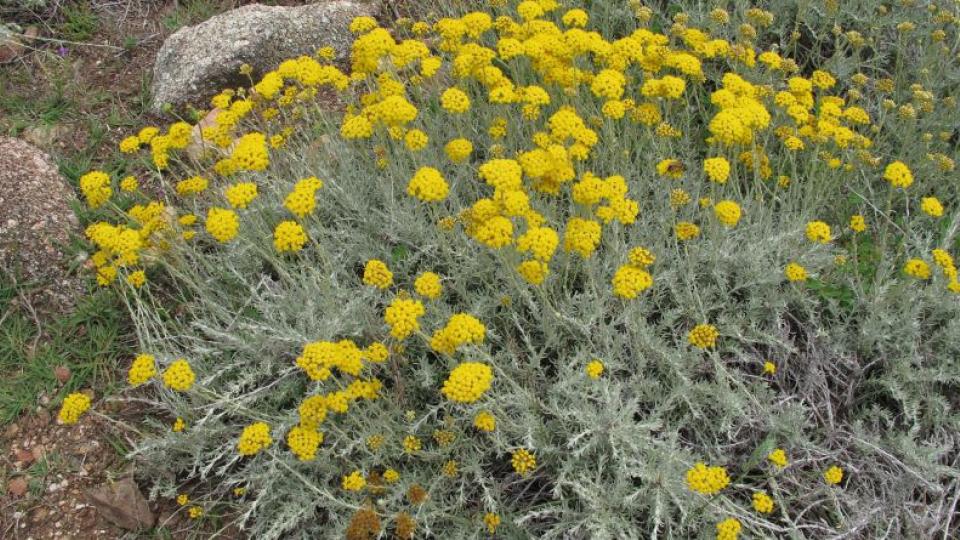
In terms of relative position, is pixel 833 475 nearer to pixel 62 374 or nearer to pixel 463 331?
pixel 463 331

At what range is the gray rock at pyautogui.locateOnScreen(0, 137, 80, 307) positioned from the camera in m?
4.34

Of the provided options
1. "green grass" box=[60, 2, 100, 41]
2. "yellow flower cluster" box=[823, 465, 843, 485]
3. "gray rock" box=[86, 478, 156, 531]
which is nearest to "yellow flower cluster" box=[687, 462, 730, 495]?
"yellow flower cluster" box=[823, 465, 843, 485]

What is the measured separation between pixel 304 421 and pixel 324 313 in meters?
0.87

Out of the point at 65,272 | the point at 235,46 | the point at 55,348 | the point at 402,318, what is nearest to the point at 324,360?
the point at 402,318

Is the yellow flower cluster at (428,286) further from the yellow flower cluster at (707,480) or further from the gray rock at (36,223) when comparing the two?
the gray rock at (36,223)

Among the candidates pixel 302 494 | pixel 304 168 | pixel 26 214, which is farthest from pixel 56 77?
pixel 302 494

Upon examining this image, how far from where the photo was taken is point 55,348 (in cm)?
415

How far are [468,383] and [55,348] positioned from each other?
9.65ft

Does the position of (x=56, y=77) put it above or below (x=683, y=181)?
below

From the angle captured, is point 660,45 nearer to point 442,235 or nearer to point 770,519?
point 442,235

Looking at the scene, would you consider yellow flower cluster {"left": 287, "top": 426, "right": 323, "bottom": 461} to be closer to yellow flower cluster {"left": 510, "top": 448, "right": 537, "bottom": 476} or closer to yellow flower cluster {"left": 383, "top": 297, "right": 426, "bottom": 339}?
yellow flower cluster {"left": 383, "top": 297, "right": 426, "bottom": 339}

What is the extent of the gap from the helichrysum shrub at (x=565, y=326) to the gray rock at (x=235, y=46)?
145cm

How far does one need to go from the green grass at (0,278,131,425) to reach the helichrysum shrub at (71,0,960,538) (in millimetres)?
231

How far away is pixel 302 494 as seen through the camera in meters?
3.18
